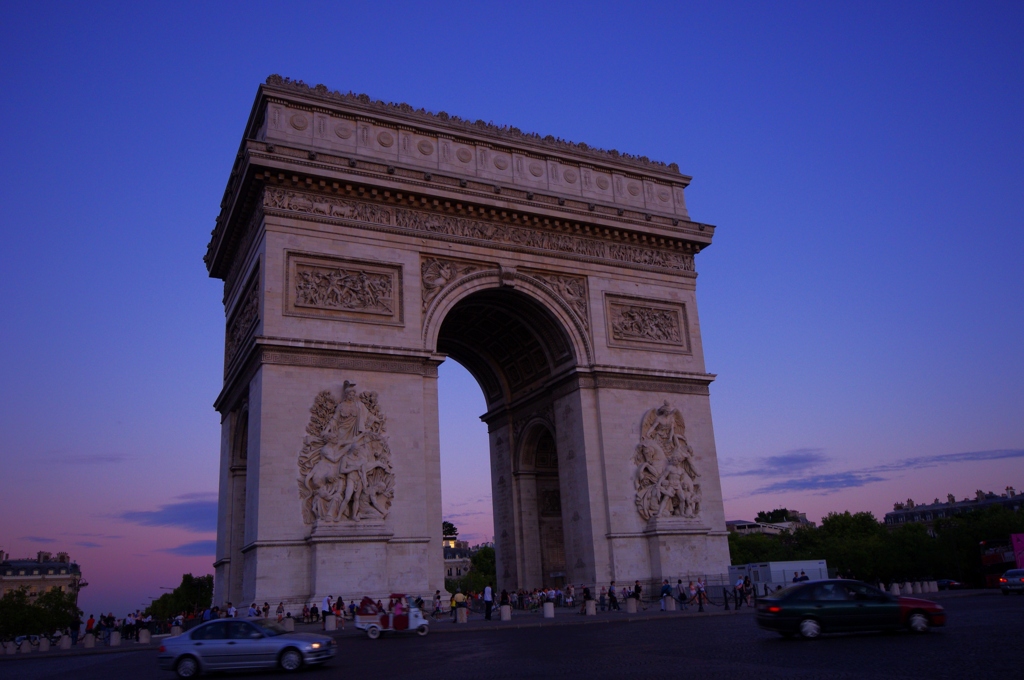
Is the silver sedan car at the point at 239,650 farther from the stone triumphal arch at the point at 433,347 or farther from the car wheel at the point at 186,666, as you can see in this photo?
the stone triumphal arch at the point at 433,347

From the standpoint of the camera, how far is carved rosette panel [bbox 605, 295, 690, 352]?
1227 inches

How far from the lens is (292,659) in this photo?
13719 mm

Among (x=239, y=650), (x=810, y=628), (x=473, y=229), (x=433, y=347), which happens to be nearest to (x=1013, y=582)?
(x=810, y=628)

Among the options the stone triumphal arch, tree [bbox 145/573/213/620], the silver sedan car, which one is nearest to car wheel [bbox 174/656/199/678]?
the silver sedan car

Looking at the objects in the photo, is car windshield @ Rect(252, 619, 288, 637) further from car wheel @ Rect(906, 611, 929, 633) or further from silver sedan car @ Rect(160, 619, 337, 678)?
car wheel @ Rect(906, 611, 929, 633)

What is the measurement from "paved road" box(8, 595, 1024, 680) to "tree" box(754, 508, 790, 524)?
151 metres

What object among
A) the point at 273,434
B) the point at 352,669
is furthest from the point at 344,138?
the point at 352,669

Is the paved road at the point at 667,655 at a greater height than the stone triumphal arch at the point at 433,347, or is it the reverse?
the stone triumphal arch at the point at 433,347

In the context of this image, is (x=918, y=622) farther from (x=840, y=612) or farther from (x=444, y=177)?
(x=444, y=177)

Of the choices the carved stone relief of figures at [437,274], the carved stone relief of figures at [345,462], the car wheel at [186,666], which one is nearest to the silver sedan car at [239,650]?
the car wheel at [186,666]

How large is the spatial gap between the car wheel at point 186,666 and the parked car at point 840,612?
993 cm

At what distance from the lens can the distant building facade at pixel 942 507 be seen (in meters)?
117

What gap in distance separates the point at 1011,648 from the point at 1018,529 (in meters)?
70.7

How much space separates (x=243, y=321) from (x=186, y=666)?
1759 centimetres
